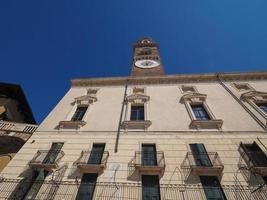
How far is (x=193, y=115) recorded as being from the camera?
44.3 ft

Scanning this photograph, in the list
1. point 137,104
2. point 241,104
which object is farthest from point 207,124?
point 137,104

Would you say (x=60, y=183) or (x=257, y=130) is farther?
(x=257, y=130)

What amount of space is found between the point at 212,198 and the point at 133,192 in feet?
13.0

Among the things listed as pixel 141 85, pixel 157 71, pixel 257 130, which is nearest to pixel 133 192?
pixel 257 130

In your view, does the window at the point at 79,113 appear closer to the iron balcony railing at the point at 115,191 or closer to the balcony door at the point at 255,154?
the iron balcony railing at the point at 115,191

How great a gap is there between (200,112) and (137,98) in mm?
5926

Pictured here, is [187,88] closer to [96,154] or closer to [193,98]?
[193,98]

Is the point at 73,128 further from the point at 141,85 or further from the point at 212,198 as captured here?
the point at 212,198

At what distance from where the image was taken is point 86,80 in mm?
20281

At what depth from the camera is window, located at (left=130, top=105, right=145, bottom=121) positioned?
14472mm

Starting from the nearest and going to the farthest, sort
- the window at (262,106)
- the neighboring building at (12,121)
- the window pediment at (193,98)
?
the neighboring building at (12,121)
the window at (262,106)
the window pediment at (193,98)

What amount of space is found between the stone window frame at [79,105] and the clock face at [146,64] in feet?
39.6

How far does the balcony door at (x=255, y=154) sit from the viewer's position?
31.6 ft

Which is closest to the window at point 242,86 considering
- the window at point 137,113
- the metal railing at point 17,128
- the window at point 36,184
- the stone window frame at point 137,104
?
the stone window frame at point 137,104
